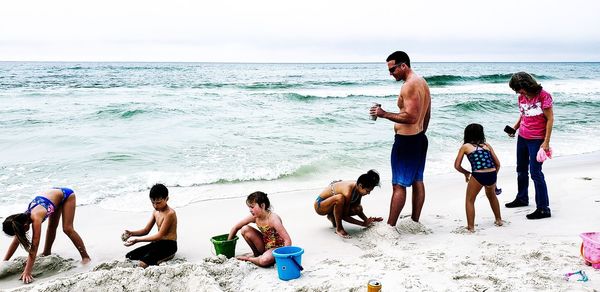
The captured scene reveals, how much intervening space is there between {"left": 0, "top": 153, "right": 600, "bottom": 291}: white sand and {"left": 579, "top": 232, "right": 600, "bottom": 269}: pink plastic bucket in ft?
0.19

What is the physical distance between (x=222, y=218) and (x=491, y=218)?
10.8 feet

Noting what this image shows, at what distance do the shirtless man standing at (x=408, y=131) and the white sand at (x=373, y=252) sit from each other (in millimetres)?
414

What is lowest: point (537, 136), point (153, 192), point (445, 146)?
point (445, 146)

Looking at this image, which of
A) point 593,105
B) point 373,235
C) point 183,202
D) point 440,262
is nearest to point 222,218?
point 183,202

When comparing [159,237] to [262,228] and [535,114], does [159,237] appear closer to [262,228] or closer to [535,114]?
[262,228]

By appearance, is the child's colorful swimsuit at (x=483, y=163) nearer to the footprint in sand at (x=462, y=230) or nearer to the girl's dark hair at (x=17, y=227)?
the footprint in sand at (x=462, y=230)

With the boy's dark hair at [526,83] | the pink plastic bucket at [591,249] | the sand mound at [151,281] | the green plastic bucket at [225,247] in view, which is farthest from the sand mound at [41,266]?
the boy's dark hair at [526,83]

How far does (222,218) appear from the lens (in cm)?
594

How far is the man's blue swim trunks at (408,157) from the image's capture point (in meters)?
4.61

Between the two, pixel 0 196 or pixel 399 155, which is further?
pixel 0 196

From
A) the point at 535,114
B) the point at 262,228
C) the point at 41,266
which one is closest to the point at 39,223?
the point at 41,266

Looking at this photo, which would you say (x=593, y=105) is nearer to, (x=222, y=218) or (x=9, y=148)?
(x=222, y=218)

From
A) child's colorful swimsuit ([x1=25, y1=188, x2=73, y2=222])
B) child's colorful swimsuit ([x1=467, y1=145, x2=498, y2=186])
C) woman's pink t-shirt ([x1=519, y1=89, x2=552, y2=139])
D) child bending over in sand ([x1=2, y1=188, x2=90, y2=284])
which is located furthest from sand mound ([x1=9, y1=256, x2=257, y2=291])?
woman's pink t-shirt ([x1=519, y1=89, x2=552, y2=139])

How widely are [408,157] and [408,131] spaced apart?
0.87 feet
